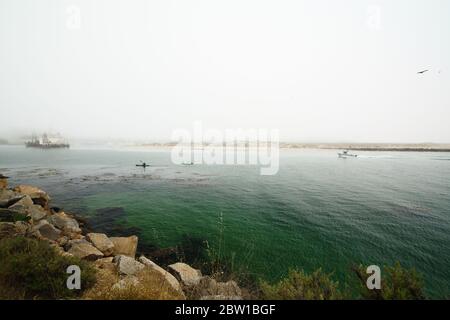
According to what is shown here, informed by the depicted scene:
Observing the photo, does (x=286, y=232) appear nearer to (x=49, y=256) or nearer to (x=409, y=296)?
(x=409, y=296)

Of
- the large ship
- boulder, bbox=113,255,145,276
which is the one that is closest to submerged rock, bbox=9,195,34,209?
boulder, bbox=113,255,145,276

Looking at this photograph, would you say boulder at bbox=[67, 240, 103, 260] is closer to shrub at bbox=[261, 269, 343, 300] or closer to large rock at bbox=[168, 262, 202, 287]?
large rock at bbox=[168, 262, 202, 287]

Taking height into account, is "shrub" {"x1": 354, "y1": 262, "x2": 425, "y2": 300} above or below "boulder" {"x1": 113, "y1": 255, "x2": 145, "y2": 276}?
above

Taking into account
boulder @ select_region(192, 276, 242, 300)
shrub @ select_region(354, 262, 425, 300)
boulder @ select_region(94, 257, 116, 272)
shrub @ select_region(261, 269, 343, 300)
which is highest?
shrub @ select_region(354, 262, 425, 300)

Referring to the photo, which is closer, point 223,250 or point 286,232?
point 223,250

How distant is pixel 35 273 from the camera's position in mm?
6672

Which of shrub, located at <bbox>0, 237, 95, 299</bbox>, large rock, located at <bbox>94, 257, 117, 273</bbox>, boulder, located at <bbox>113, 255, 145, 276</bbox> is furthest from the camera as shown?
large rock, located at <bbox>94, 257, 117, 273</bbox>

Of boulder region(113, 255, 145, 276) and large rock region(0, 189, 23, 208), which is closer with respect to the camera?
boulder region(113, 255, 145, 276)

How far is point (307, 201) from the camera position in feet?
84.3

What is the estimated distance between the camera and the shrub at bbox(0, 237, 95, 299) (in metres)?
6.36

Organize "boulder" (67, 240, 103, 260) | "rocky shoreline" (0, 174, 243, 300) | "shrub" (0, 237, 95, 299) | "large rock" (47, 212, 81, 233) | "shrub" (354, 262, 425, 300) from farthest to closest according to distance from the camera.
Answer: "large rock" (47, 212, 81, 233)
"boulder" (67, 240, 103, 260)
"rocky shoreline" (0, 174, 243, 300)
"shrub" (354, 262, 425, 300)
"shrub" (0, 237, 95, 299)
